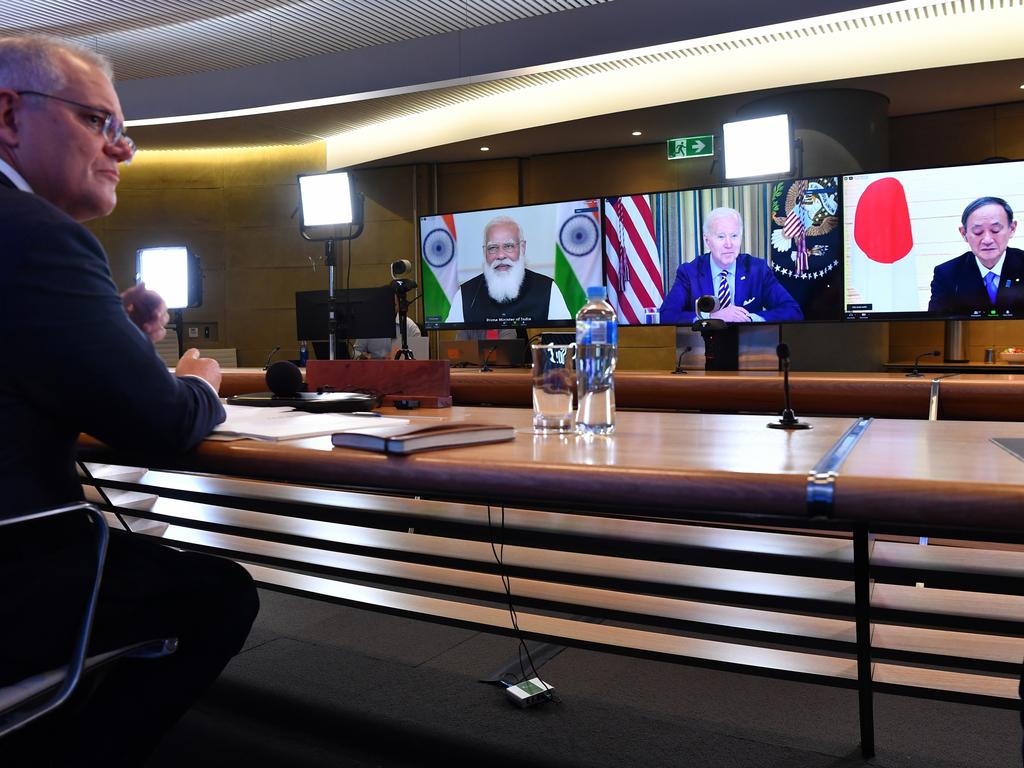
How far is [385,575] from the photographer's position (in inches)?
79.2

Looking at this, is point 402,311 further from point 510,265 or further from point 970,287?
point 970,287

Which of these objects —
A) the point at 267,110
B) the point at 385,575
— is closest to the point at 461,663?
the point at 385,575

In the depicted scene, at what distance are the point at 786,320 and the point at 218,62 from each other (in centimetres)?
585

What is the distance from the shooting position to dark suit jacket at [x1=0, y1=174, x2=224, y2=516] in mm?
961

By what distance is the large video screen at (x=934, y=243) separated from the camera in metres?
2.41

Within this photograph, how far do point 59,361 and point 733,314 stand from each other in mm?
2174

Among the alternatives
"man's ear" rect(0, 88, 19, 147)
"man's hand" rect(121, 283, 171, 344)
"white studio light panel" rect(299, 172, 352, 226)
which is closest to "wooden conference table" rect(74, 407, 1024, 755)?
"man's hand" rect(121, 283, 171, 344)

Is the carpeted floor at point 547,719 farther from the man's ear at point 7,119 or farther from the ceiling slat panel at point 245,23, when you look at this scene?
the ceiling slat panel at point 245,23

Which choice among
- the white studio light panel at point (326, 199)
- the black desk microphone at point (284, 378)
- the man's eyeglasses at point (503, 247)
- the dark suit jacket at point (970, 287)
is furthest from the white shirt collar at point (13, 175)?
the white studio light panel at point (326, 199)

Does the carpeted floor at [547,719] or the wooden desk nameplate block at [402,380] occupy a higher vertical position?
the wooden desk nameplate block at [402,380]

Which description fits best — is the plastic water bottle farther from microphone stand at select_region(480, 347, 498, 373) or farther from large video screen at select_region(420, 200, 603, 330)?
microphone stand at select_region(480, 347, 498, 373)

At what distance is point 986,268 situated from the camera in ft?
7.97

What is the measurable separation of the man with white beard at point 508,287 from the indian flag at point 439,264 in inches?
3.1

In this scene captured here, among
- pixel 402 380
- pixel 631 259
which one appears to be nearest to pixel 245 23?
pixel 631 259
